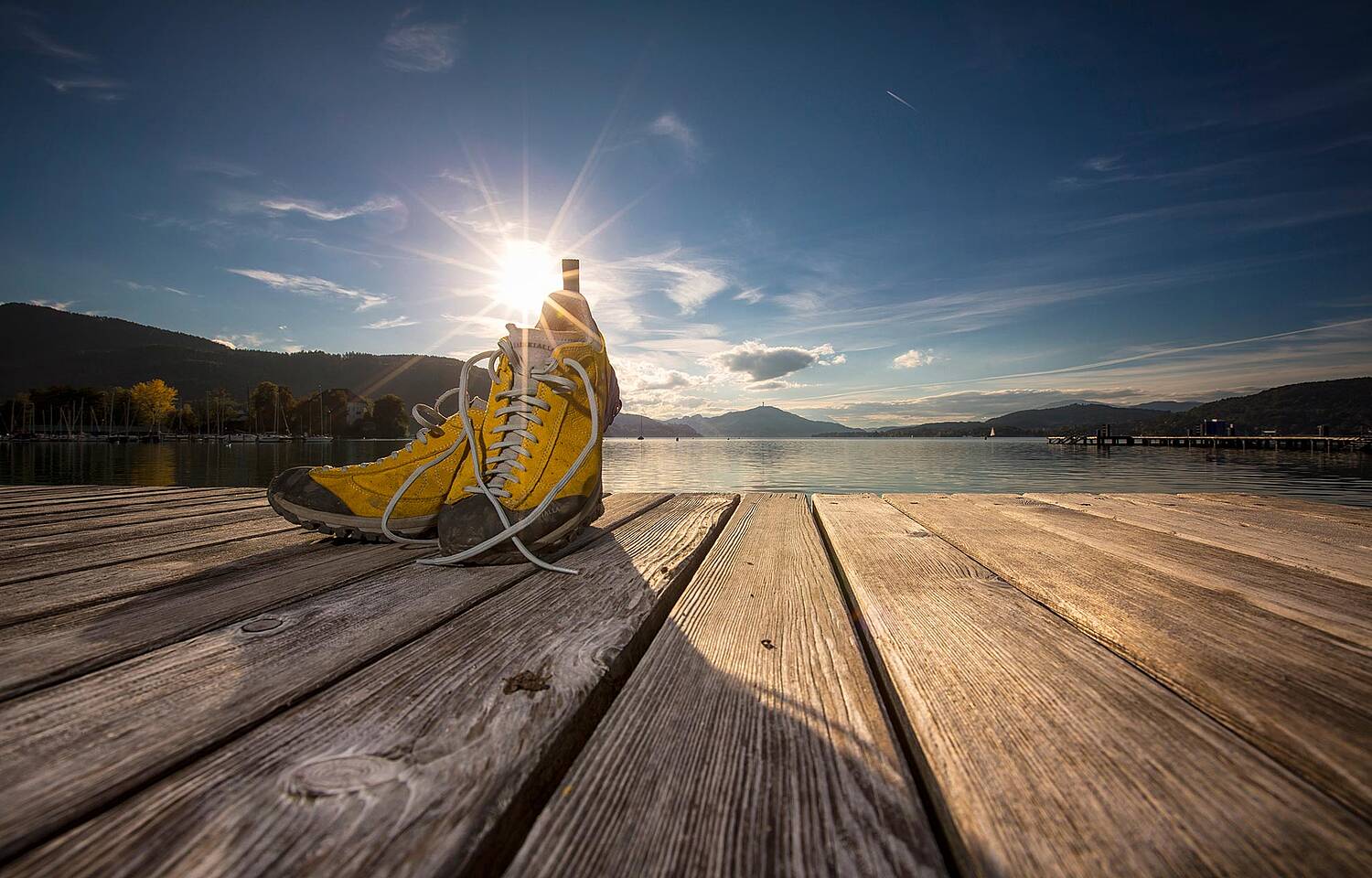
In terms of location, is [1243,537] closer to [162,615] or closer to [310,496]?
[162,615]

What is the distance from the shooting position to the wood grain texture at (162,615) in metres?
0.86

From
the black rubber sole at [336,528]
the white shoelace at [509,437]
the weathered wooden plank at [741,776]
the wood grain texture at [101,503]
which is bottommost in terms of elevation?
the weathered wooden plank at [741,776]

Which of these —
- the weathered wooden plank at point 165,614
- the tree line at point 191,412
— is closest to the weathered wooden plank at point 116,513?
the weathered wooden plank at point 165,614

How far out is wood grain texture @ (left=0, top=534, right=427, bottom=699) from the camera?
86 centimetres

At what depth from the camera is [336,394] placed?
89.0 m

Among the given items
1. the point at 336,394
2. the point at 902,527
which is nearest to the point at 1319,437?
the point at 902,527

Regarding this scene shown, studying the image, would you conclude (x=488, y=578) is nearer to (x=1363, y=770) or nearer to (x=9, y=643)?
(x=9, y=643)

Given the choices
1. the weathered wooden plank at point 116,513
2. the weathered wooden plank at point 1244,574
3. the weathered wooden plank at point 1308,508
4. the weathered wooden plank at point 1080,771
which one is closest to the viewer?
the weathered wooden plank at point 1080,771

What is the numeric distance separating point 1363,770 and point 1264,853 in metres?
0.25

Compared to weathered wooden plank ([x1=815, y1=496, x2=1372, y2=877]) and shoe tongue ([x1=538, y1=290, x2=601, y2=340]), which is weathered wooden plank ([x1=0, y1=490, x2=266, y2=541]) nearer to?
shoe tongue ([x1=538, y1=290, x2=601, y2=340])

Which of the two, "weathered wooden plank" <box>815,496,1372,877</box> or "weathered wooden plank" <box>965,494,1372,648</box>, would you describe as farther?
"weathered wooden plank" <box>965,494,1372,648</box>

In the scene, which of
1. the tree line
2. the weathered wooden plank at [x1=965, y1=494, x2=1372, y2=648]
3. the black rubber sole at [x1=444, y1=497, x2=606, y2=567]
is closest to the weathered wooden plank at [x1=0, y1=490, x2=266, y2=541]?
the black rubber sole at [x1=444, y1=497, x2=606, y2=567]

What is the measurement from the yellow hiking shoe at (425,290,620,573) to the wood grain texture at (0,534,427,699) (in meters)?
0.26

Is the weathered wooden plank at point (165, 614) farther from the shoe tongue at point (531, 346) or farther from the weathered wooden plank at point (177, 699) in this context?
the shoe tongue at point (531, 346)
